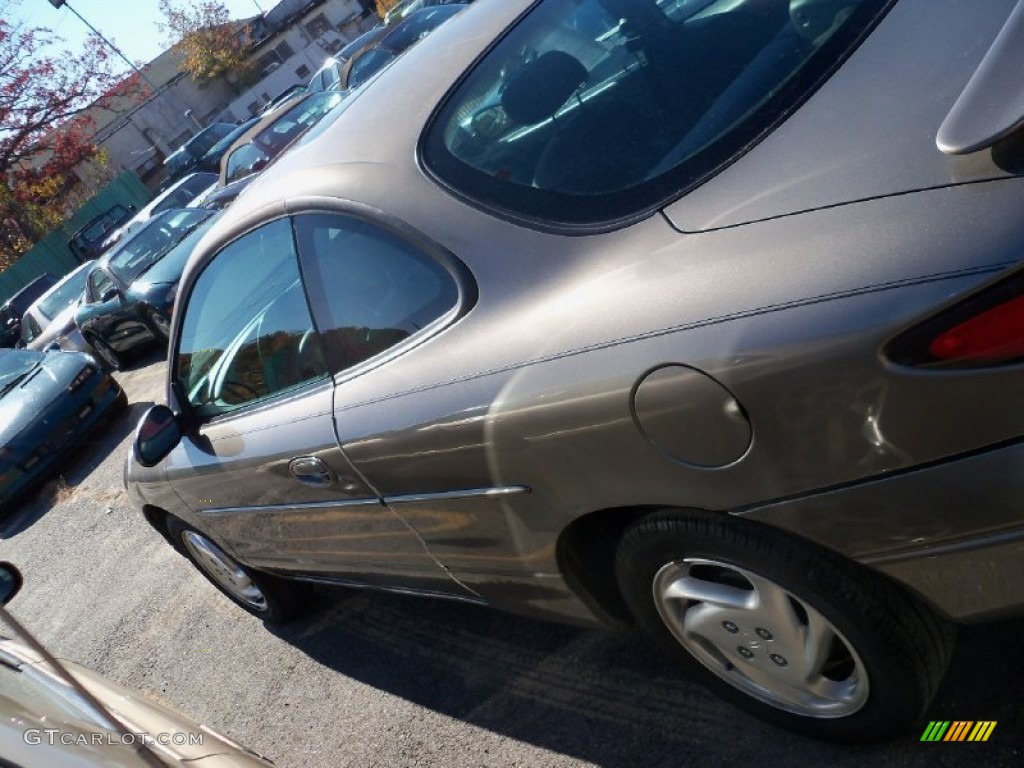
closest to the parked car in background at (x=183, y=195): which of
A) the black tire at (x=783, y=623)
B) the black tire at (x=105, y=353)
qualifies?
the black tire at (x=105, y=353)

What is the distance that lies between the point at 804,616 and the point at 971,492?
1.74ft

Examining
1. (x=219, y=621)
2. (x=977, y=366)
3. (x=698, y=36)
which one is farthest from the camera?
(x=219, y=621)

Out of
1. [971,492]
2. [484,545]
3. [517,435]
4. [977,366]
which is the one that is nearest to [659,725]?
[484,545]

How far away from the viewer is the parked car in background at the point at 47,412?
7637mm

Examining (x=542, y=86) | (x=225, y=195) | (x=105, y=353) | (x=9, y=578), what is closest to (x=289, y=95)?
(x=225, y=195)

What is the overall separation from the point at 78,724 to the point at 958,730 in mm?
2008

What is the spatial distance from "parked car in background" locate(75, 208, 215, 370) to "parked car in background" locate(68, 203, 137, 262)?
1245 cm

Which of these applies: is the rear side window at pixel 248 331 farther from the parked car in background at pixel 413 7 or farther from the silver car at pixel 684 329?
the parked car in background at pixel 413 7

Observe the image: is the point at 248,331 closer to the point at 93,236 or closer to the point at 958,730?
the point at 958,730

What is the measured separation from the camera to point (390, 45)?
40.6ft

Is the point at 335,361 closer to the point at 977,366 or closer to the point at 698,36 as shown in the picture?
the point at 698,36

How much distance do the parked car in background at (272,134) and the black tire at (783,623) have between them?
1064 centimetres

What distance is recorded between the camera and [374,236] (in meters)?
2.19

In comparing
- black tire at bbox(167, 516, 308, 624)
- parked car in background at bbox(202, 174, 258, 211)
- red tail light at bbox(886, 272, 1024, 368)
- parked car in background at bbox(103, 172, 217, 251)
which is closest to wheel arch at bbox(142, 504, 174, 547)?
black tire at bbox(167, 516, 308, 624)
